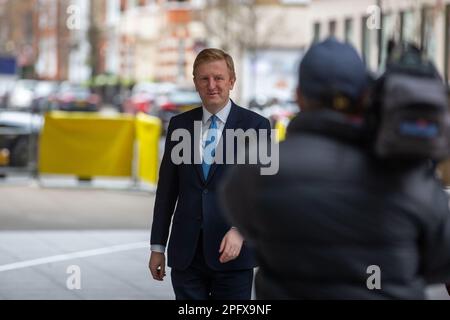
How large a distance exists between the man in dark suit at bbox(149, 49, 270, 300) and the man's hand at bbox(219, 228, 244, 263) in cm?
1

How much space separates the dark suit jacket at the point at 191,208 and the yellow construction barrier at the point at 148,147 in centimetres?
1457

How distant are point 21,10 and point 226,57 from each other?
11058 centimetres

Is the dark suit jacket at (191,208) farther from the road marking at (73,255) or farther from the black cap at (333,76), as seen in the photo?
the road marking at (73,255)

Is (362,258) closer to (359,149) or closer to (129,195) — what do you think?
(359,149)

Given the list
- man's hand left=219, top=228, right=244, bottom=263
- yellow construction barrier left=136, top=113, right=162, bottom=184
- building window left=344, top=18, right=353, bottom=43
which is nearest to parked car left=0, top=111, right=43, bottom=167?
yellow construction barrier left=136, top=113, right=162, bottom=184

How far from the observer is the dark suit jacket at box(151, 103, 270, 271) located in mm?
5516

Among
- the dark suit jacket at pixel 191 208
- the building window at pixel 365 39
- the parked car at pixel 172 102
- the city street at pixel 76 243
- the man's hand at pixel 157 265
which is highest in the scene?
the dark suit jacket at pixel 191 208

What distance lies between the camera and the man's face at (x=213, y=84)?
557cm

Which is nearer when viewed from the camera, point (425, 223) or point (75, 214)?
point (425, 223)

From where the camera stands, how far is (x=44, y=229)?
49.7 feet

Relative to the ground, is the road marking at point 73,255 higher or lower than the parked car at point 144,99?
higher

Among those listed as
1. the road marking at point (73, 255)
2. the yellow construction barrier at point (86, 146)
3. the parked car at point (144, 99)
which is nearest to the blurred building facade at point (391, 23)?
the parked car at point (144, 99)

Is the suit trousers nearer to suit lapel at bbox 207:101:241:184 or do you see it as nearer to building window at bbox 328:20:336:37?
suit lapel at bbox 207:101:241:184
